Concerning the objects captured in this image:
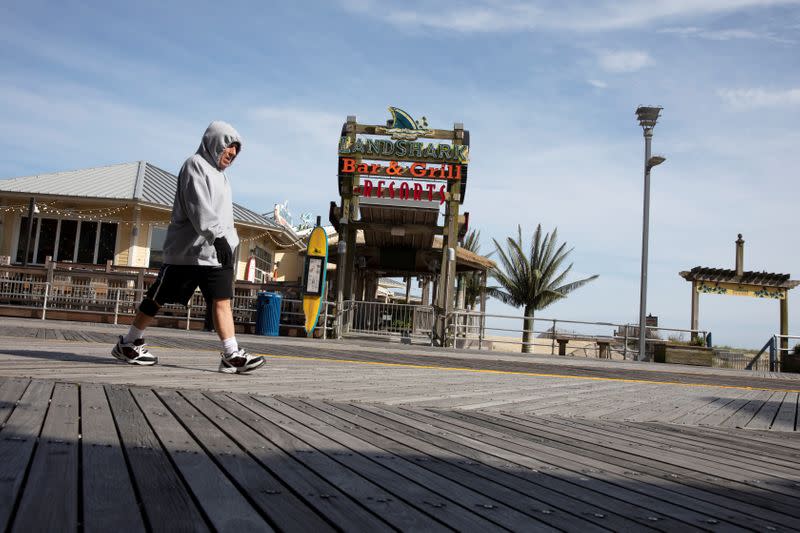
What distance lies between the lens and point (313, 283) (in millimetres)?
17766

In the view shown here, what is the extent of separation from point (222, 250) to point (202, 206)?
1.36 ft

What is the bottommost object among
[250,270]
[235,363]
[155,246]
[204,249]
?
[235,363]

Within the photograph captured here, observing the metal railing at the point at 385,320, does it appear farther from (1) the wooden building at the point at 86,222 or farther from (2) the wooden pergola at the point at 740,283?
(2) the wooden pergola at the point at 740,283

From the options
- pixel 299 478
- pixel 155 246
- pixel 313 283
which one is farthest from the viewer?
pixel 155 246

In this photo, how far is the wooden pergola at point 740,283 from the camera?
24.0 meters

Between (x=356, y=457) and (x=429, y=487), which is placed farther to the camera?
(x=356, y=457)

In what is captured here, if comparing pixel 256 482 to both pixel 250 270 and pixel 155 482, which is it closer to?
pixel 155 482

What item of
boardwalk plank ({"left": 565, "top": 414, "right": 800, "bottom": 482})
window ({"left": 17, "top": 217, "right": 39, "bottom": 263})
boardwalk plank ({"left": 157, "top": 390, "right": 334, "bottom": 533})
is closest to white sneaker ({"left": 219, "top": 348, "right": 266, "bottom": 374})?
boardwalk plank ({"left": 157, "top": 390, "right": 334, "bottom": 533})

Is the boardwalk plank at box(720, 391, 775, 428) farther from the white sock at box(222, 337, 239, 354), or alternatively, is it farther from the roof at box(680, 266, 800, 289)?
the roof at box(680, 266, 800, 289)

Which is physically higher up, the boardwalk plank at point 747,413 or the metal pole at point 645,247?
the metal pole at point 645,247

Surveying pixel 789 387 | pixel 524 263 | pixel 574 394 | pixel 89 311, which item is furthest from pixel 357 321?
pixel 524 263

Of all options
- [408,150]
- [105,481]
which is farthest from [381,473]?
[408,150]

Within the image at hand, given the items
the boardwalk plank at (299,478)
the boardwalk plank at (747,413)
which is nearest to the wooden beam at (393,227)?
the boardwalk plank at (747,413)

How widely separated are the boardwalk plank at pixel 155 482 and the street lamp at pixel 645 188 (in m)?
16.8
